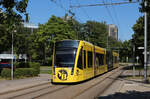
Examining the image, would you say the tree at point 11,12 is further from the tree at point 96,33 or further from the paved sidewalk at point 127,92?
the tree at point 96,33

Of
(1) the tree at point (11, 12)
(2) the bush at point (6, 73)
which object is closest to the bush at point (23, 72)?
(2) the bush at point (6, 73)

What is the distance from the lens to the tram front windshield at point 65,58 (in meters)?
17.7

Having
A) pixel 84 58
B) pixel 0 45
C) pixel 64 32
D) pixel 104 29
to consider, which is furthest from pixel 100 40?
pixel 84 58

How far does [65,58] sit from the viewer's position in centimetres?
1789

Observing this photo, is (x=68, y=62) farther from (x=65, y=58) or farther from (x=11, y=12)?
(x=11, y=12)

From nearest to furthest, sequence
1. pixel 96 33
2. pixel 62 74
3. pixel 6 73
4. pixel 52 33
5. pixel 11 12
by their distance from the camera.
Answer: pixel 11 12, pixel 62 74, pixel 6 73, pixel 52 33, pixel 96 33

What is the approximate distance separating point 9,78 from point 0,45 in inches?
221

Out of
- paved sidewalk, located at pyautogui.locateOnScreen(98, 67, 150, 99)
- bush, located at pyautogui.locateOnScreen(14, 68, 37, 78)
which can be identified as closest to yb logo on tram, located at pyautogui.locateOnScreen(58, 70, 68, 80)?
paved sidewalk, located at pyautogui.locateOnScreen(98, 67, 150, 99)

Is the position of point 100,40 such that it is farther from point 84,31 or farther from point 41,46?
point 41,46

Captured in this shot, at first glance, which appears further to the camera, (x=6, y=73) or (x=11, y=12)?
(x=6, y=73)

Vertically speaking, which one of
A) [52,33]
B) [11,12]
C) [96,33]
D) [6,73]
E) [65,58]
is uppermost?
[96,33]

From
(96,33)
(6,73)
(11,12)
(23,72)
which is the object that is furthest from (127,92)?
(96,33)

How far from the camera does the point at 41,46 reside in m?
66.4

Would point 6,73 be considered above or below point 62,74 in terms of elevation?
below
